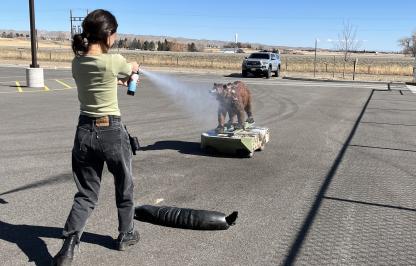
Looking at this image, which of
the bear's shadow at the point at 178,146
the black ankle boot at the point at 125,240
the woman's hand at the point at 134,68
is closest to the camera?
the woman's hand at the point at 134,68

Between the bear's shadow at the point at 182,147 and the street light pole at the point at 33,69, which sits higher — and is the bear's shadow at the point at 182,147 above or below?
below

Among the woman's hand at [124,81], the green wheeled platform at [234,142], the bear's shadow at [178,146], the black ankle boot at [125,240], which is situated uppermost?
the woman's hand at [124,81]

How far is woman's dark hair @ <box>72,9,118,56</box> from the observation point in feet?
12.3

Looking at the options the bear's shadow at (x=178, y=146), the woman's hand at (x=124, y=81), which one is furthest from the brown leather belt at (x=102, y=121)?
the bear's shadow at (x=178, y=146)

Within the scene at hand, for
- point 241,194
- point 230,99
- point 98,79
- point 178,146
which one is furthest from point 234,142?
point 98,79

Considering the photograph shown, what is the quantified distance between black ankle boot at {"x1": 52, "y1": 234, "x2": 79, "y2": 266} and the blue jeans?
0.19 ft

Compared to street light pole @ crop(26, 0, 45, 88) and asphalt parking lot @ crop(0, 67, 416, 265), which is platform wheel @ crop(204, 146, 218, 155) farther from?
street light pole @ crop(26, 0, 45, 88)

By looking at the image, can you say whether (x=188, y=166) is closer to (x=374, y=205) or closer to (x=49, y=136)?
(x=374, y=205)

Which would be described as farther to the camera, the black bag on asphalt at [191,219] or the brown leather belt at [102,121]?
the black bag on asphalt at [191,219]

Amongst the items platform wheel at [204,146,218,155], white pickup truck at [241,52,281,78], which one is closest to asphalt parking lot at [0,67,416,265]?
platform wheel at [204,146,218,155]

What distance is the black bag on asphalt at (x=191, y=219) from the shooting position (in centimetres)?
485

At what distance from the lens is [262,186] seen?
255 inches

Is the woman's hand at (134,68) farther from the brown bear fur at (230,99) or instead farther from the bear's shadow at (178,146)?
the bear's shadow at (178,146)

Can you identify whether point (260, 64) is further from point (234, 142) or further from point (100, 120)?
point (100, 120)
